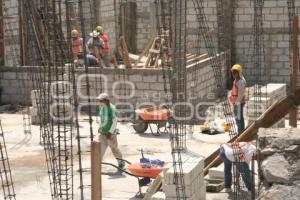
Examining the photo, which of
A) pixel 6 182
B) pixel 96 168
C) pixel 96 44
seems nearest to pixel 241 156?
pixel 96 168

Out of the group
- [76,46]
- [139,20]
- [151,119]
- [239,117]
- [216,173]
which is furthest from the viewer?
[139,20]

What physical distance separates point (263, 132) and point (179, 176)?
3040mm

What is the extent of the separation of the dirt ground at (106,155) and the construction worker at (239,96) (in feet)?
3.34

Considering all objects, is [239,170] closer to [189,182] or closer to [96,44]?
[189,182]

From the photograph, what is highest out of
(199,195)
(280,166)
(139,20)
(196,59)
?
(139,20)

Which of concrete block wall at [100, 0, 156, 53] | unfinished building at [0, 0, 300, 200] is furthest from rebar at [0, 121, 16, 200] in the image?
concrete block wall at [100, 0, 156, 53]

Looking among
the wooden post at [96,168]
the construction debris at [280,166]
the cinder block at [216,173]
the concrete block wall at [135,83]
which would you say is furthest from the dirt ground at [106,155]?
the construction debris at [280,166]

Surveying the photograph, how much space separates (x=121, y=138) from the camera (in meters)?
14.0

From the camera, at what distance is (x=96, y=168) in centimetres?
627

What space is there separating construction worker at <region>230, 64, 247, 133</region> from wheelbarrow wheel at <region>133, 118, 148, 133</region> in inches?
107

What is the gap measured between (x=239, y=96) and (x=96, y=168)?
627 cm

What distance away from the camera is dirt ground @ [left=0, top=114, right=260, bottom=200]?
1009 centimetres

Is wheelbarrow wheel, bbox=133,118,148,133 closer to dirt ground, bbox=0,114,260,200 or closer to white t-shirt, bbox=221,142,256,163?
dirt ground, bbox=0,114,260,200

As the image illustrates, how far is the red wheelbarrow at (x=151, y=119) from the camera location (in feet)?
45.6
